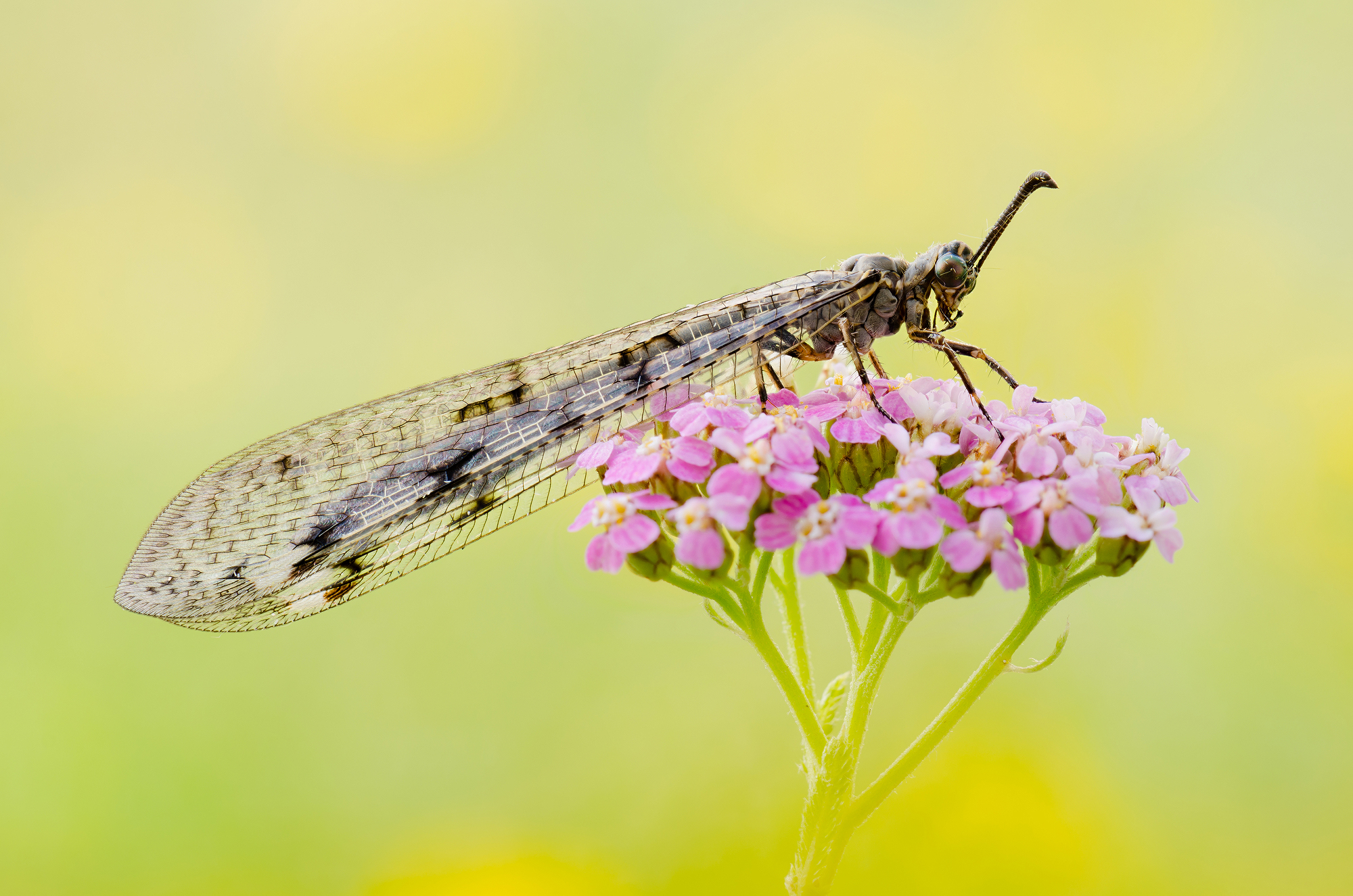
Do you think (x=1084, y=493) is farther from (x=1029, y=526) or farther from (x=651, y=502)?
(x=651, y=502)

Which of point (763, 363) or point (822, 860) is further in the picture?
point (763, 363)

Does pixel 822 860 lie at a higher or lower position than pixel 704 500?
lower

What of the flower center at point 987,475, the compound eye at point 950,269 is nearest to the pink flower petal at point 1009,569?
the flower center at point 987,475

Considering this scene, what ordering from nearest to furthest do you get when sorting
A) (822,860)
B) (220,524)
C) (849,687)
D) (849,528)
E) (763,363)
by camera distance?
(849,528)
(822,860)
(849,687)
(220,524)
(763,363)

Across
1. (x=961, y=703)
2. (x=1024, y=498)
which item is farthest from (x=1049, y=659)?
(x=1024, y=498)

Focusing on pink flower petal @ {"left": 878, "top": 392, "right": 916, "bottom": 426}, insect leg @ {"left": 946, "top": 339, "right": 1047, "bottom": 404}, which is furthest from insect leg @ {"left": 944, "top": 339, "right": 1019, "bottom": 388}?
pink flower petal @ {"left": 878, "top": 392, "right": 916, "bottom": 426}

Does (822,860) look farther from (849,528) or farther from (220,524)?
(220,524)

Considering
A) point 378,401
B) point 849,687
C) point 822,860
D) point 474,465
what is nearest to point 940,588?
point 849,687
